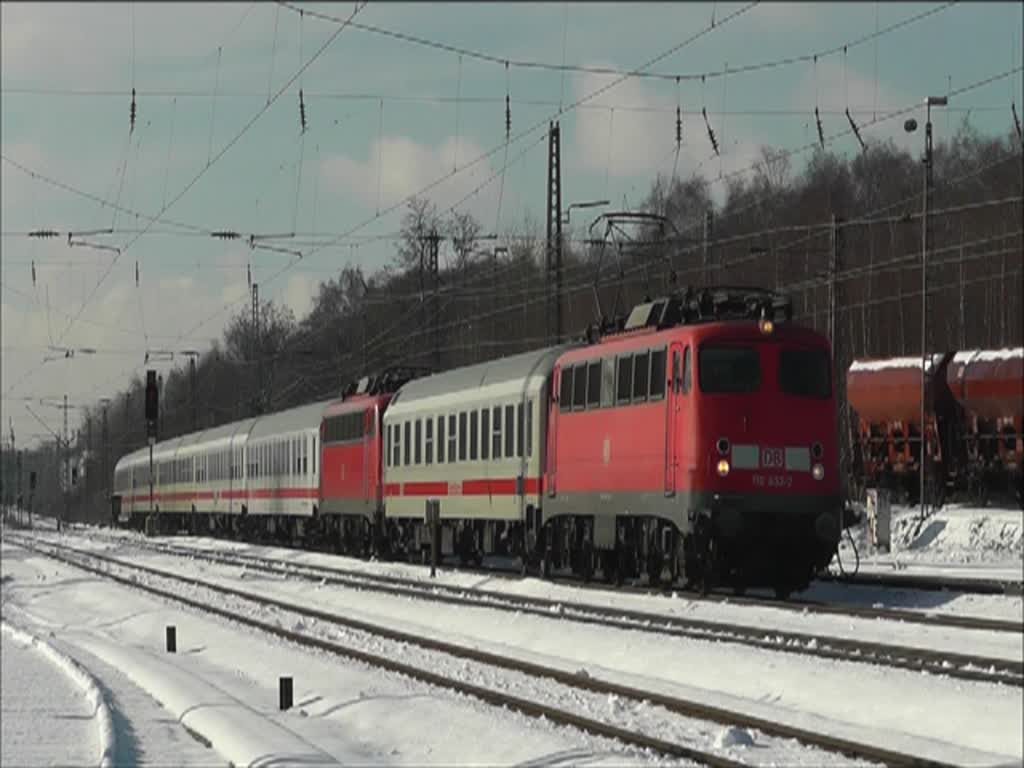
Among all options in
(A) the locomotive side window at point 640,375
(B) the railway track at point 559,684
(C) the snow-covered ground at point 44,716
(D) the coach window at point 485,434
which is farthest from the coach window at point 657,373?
(C) the snow-covered ground at point 44,716

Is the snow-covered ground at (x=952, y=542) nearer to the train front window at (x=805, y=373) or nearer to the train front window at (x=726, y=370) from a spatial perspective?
the train front window at (x=805, y=373)

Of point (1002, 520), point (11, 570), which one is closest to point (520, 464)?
point (1002, 520)

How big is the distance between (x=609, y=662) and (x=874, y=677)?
4.33m

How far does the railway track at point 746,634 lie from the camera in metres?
16.8

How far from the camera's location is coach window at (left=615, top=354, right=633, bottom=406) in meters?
26.2

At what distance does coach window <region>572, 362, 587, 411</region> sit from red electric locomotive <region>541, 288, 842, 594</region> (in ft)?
3.02

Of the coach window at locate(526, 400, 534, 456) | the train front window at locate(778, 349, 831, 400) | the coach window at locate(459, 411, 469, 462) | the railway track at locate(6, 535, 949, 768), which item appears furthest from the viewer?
the coach window at locate(459, 411, 469, 462)

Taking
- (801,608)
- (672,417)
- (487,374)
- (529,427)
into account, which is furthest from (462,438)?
(801,608)

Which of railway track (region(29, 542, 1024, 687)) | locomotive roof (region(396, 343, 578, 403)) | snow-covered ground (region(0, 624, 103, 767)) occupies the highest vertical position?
locomotive roof (region(396, 343, 578, 403))

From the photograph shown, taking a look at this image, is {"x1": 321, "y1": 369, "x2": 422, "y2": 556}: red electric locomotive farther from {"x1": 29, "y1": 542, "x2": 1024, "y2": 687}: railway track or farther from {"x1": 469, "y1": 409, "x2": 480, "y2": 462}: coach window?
{"x1": 29, "y1": 542, "x2": 1024, "y2": 687}: railway track

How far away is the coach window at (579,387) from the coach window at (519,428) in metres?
2.69

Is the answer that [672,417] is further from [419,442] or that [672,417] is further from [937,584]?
[419,442]

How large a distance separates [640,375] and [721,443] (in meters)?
2.08

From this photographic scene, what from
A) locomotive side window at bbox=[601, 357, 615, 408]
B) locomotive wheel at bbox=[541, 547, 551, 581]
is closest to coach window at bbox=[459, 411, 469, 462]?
locomotive wheel at bbox=[541, 547, 551, 581]
